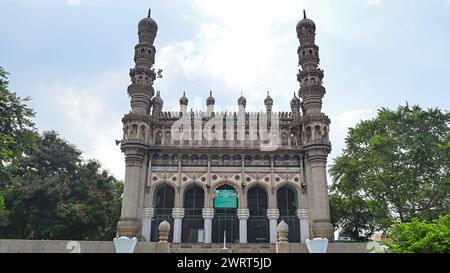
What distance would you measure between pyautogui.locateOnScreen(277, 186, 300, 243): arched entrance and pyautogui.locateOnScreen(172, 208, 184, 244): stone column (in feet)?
25.8

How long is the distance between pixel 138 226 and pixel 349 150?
19.8m

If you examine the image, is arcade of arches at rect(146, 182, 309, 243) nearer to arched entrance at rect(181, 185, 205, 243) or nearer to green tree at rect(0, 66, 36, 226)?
arched entrance at rect(181, 185, 205, 243)

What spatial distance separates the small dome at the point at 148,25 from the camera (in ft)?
111

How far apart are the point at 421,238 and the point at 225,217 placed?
17740mm

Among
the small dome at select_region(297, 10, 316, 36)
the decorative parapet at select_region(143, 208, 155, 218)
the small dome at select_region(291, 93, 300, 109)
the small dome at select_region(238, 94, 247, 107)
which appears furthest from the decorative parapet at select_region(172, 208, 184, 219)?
the small dome at select_region(297, 10, 316, 36)

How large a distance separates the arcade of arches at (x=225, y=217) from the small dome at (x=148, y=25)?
15024 millimetres

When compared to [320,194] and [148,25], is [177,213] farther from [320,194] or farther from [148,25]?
[148,25]

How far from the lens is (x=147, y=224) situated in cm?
2786

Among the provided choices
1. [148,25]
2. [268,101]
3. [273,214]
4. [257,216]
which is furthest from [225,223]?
[148,25]

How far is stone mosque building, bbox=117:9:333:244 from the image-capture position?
91.2ft

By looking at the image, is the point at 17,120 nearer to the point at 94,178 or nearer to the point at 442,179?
the point at 94,178

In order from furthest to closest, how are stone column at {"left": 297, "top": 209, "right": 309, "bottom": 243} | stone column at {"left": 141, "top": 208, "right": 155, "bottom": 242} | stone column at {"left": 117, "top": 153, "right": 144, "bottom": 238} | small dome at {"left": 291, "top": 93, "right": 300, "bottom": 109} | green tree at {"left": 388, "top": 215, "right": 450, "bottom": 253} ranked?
small dome at {"left": 291, "top": 93, "right": 300, "bottom": 109} < stone column at {"left": 297, "top": 209, "right": 309, "bottom": 243} < stone column at {"left": 141, "top": 208, "right": 155, "bottom": 242} < stone column at {"left": 117, "top": 153, "right": 144, "bottom": 238} < green tree at {"left": 388, "top": 215, "right": 450, "bottom": 253}

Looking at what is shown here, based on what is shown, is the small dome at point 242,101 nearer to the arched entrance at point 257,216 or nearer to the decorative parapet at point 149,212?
the arched entrance at point 257,216
